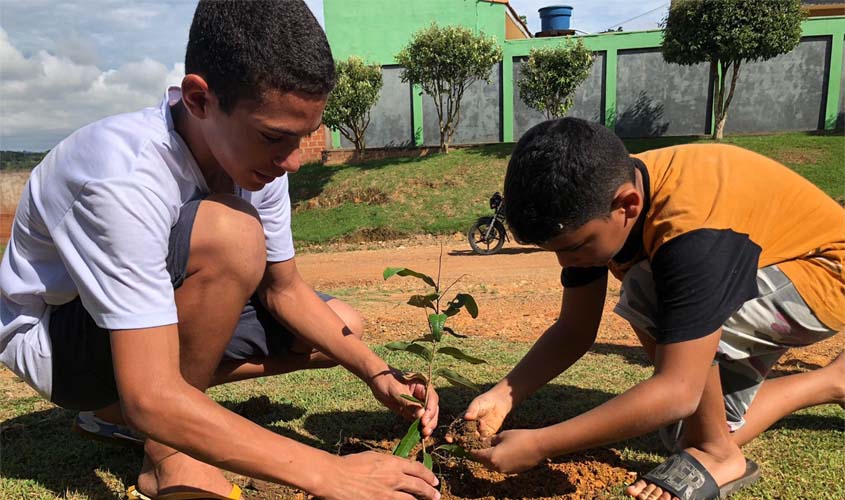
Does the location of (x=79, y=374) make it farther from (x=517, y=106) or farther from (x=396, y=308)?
(x=517, y=106)

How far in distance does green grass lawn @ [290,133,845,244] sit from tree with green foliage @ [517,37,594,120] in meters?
1.52

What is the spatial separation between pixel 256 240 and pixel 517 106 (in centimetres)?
1638

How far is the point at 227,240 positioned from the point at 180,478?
2.31ft

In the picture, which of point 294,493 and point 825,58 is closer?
point 294,493

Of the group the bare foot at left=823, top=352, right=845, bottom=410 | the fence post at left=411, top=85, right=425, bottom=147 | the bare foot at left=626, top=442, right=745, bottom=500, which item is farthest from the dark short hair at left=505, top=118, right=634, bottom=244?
the fence post at left=411, top=85, right=425, bottom=147

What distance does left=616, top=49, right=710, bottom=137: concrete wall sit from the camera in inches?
644

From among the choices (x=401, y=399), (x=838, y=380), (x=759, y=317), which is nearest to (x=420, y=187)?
(x=838, y=380)

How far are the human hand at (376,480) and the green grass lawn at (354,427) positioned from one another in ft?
2.32

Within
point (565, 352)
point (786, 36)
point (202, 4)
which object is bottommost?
point (565, 352)

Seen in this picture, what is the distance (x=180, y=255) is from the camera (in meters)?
1.52

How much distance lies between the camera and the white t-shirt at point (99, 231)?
1.31m

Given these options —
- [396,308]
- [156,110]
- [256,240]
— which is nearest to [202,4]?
[156,110]

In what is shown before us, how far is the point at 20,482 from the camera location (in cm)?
198

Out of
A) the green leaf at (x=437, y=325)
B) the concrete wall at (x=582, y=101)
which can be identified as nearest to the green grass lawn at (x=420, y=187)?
the concrete wall at (x=582, y=101)
